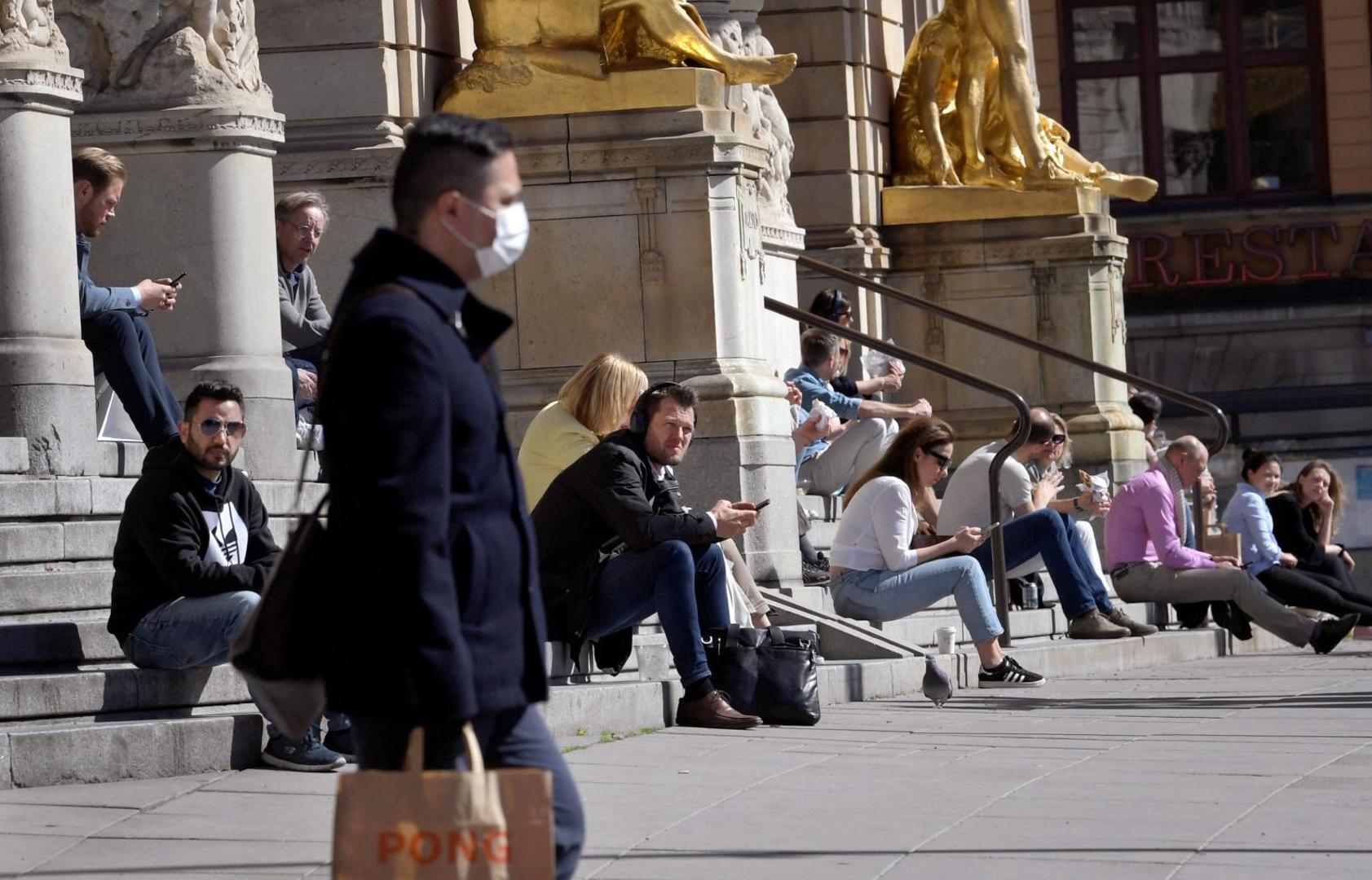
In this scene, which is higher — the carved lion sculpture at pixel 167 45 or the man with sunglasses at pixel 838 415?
the carved lion sculpture at pixel 167 45

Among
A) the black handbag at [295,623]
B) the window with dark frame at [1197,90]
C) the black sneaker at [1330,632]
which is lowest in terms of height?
the black sneaker at [1330,632]

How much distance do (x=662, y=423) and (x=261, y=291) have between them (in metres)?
2.03

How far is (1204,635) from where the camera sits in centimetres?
1548

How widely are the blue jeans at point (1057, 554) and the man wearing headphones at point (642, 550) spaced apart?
436 cm

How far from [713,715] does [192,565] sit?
7.08ft

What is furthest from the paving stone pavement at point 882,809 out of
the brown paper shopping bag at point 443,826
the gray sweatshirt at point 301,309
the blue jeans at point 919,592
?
the gray sweatshirt at point 301,309

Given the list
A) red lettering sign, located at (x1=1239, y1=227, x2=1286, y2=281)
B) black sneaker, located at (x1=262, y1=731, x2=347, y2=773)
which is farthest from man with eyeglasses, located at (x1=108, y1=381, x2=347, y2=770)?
red lettering sign, located at (x1=1239, y1=227, x2=1286, y2=281)

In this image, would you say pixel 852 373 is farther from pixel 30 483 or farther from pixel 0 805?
pixel 0 805

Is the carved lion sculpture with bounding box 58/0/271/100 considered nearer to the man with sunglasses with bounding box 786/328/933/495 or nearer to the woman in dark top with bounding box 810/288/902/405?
the man with sunglasses with bounding box 786/328/933/495

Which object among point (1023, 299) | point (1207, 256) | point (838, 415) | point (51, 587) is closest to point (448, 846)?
point (51, 587)

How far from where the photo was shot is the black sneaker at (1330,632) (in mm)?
14945

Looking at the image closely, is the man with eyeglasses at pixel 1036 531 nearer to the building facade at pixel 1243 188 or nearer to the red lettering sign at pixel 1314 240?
the building facade at pixel 1243 188

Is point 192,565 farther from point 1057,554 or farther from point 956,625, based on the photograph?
point 1057,554

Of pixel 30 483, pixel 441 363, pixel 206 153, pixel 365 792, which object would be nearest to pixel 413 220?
pixel 441 363
